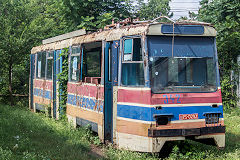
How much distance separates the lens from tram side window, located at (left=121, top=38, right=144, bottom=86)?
7.45 m

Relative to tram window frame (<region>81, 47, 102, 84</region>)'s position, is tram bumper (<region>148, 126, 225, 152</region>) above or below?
below

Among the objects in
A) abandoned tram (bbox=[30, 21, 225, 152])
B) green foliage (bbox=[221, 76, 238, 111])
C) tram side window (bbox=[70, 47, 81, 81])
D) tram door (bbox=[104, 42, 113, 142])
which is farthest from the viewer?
green foliage (bbox=[221, 76, 238, 111])

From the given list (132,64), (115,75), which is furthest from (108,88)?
(132,64)

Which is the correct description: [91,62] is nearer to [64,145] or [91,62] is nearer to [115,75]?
[115,75]

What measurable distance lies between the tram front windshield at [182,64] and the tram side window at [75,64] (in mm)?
3601

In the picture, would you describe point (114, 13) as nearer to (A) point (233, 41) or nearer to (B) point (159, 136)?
(A) point (233, 41)

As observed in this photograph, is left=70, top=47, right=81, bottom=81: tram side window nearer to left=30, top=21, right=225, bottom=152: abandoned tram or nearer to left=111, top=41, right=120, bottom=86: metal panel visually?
left=30, top=21, right=225, bottom=152: abandoned tram

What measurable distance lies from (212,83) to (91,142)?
11.8 ft

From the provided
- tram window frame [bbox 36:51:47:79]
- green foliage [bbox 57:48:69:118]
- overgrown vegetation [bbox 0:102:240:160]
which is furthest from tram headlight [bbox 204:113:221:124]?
tram window frame [bbox 36:51:47:79]

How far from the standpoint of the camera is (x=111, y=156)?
7.44 metres

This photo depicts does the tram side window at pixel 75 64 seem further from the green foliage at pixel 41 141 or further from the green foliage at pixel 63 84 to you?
the green foliage at pixel 41 141

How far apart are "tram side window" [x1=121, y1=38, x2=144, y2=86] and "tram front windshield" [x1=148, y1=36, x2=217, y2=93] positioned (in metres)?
0.26

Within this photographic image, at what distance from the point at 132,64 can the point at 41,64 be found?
307 inches

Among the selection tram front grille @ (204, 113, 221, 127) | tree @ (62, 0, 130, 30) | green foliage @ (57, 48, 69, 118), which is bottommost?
tram front grille @ (204, 113, 221, 127)
